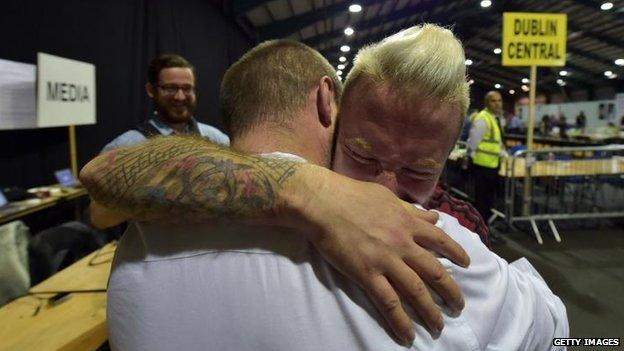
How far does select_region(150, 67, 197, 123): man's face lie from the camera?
2389mm

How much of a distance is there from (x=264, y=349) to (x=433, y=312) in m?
0.22

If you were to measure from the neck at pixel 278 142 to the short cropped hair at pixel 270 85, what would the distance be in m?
0.02

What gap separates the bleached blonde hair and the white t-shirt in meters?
0.20

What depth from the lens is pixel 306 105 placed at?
0.76 meters

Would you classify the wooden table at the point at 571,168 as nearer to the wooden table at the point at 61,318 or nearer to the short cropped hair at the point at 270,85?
the wooden table at the point at 61,318

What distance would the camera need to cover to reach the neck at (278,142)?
27.8 inches

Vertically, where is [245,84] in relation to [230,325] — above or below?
above

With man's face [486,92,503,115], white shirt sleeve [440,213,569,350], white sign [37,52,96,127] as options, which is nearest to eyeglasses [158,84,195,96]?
white sign [37,52,96,127]

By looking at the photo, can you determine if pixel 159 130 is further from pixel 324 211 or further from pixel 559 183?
pixel 559 183

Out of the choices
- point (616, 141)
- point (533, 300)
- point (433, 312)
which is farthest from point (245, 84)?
point (616, 141)

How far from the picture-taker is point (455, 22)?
14.7 ft

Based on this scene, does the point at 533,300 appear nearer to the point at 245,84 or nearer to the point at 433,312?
the point at 433,312

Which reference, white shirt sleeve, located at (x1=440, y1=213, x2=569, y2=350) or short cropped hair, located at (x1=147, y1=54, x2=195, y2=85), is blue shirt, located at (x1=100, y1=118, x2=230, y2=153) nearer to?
short cropped hair, located at (x1=147, y1=54, x2=195, y2=85)

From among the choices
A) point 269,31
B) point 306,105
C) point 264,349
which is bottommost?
point 264,349
